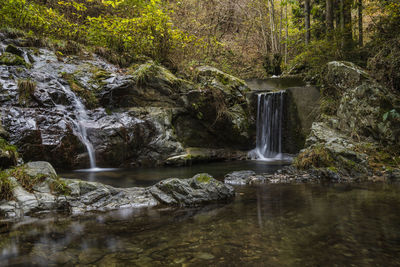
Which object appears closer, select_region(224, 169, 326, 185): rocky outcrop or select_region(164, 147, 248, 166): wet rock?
select_region(224, 169, 326, 185): rocky outcrop

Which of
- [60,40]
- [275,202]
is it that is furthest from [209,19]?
[275,202]

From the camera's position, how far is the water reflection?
2.11 meters

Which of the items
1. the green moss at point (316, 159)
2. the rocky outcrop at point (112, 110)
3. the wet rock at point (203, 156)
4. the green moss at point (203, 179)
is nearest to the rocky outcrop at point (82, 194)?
the green moss at point (203, 179)

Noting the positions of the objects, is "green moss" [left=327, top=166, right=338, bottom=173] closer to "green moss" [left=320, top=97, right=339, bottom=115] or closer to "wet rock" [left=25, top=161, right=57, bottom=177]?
"green moss" [left=320, top=97, right=339, bottom=115]

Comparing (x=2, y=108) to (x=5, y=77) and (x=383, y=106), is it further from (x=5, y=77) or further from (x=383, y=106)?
(x=383, y=106)

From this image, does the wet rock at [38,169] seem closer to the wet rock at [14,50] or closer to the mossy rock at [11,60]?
the mossy rock at [11,60]

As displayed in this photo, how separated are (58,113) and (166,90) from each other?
3345mm

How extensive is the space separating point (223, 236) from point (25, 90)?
671cm

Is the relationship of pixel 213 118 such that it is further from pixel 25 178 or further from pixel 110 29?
pixel 25 178

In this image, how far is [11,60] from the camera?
7.72 metres

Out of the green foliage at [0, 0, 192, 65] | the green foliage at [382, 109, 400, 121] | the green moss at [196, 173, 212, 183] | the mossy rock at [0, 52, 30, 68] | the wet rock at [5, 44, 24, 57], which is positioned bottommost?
the green moss at [196, 173, 212, 183]

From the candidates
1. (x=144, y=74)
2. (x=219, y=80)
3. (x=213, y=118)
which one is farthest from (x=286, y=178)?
(x=144, y=74)

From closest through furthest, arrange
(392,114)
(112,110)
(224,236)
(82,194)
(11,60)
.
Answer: (224,236) → (82,194) → (392,114) → (11,60) → (112,110)

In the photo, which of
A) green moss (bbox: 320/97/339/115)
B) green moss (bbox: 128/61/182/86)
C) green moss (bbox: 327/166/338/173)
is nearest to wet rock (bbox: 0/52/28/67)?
green moss (bbox: 128/61/182/86)
